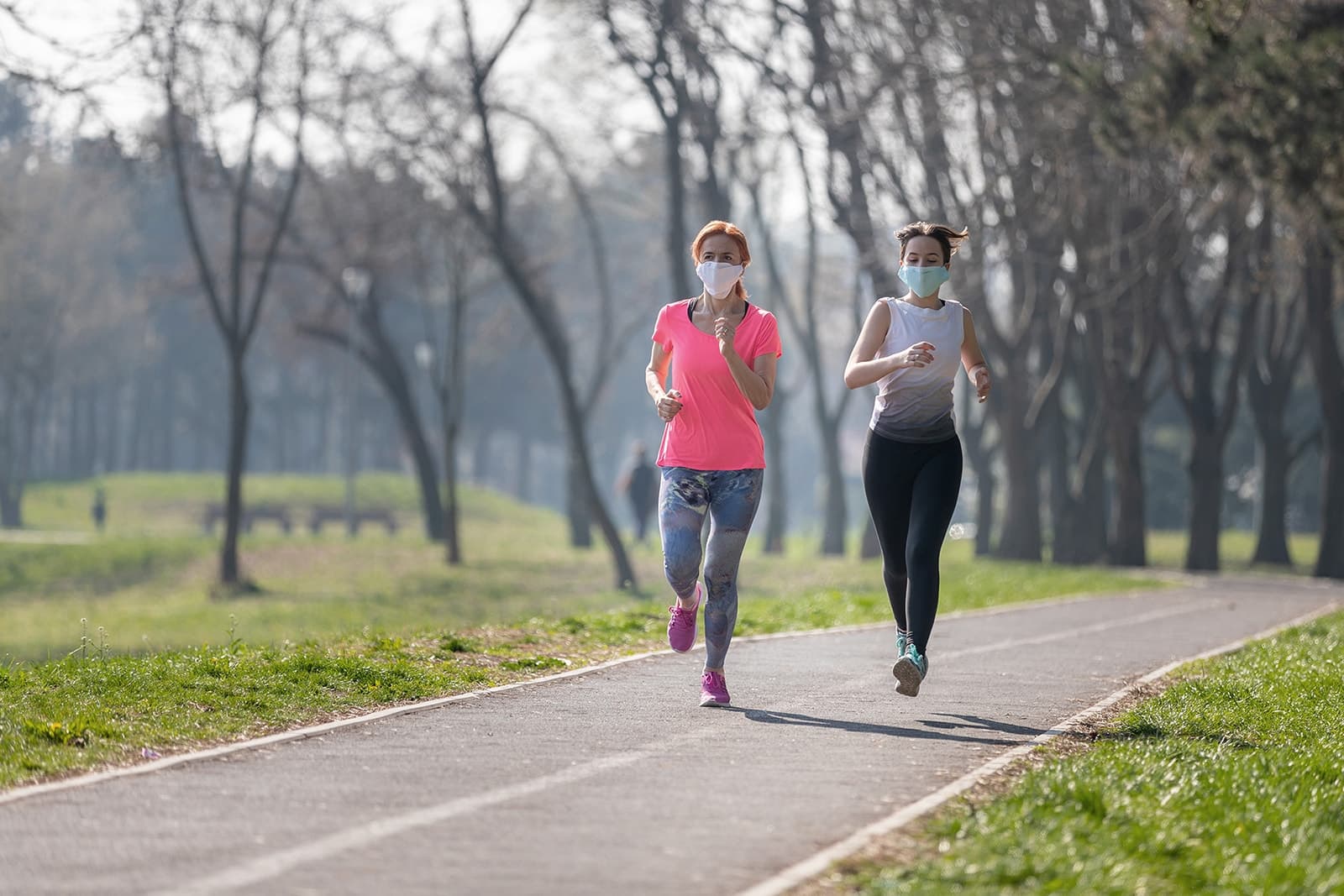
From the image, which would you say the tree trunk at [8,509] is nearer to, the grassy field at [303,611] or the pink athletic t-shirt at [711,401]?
the grassy field at [303,611]

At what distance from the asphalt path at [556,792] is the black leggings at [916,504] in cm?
56

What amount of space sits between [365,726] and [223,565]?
23.5 m

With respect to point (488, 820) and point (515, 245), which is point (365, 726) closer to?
point (488, 820)

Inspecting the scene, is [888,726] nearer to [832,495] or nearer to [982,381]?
[982,381]

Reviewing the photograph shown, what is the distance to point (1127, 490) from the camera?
107 ft

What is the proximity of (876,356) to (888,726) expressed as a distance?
1.76 meters

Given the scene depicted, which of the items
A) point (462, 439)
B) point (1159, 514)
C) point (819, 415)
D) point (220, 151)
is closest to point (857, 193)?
point (220, 151)

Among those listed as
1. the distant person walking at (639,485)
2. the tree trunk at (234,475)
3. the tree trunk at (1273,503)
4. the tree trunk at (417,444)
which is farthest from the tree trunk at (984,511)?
the tree trunk at (234,475)

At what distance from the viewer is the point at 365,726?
8.52 m

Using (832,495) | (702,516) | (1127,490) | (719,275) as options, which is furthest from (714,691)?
(832,495)

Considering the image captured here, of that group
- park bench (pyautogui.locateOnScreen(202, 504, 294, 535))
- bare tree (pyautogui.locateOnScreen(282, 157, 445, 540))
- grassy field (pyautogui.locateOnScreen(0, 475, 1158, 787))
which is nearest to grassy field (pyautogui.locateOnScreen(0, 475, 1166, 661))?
grassy field (pyautogui.locateOnScreen(0, 475, 1158, 787))

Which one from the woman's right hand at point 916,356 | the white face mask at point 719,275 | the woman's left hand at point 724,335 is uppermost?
the white face mask at point 719,275

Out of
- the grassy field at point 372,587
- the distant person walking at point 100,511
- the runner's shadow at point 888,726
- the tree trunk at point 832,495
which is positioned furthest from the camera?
the distant person walking at point 100,511

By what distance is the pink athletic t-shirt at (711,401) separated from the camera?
9.02 metres
